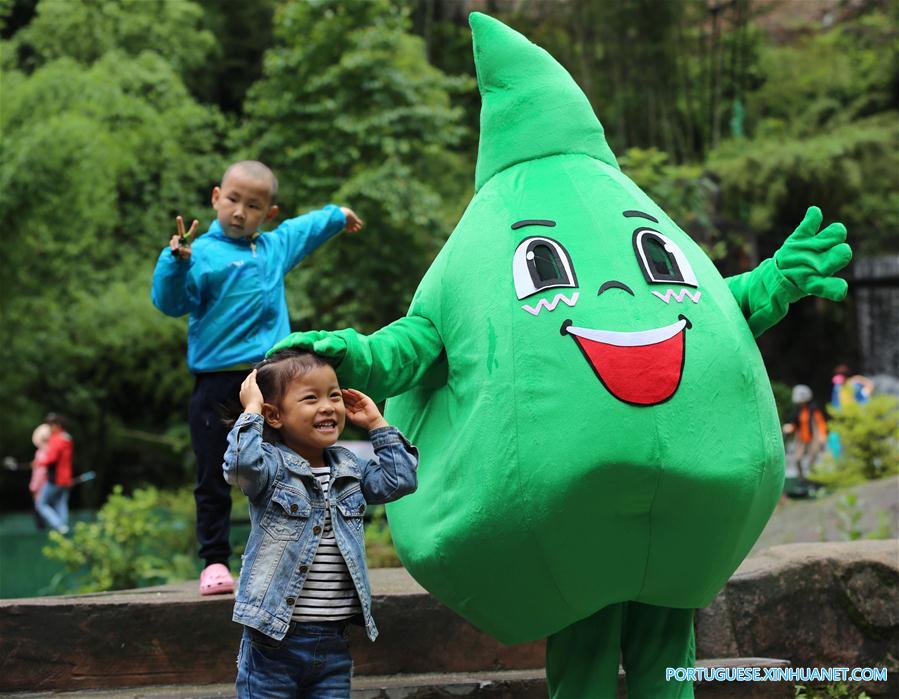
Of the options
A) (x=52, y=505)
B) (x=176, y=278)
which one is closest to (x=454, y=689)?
(x=176, y=278)

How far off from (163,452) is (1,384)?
447cm

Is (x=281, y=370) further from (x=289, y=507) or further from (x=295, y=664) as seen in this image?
(x=295, y=664)

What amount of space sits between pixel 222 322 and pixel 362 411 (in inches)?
46.2

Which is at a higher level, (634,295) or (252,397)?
(634,295)

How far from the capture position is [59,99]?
15211 millimetres

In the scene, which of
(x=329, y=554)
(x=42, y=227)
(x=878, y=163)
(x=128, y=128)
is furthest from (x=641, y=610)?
(x=878, y=163)

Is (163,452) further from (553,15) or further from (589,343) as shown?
(589,343)

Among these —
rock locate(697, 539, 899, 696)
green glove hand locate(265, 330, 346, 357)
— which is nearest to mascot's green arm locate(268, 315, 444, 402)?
green glove hand locate(265, 330, 346, 357)

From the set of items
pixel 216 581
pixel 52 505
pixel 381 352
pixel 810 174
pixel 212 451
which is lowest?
pixel 52 505

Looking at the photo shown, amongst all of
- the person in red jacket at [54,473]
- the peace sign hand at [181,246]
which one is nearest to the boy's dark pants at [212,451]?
the peace sign hand at [181,246]

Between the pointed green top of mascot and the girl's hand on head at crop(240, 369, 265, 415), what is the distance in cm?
108

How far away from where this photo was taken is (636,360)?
9.19 ft

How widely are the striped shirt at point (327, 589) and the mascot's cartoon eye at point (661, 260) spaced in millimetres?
1014

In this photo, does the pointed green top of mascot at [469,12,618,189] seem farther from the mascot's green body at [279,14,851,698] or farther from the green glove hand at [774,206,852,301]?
the green glove hand at [774,206,852,301]
